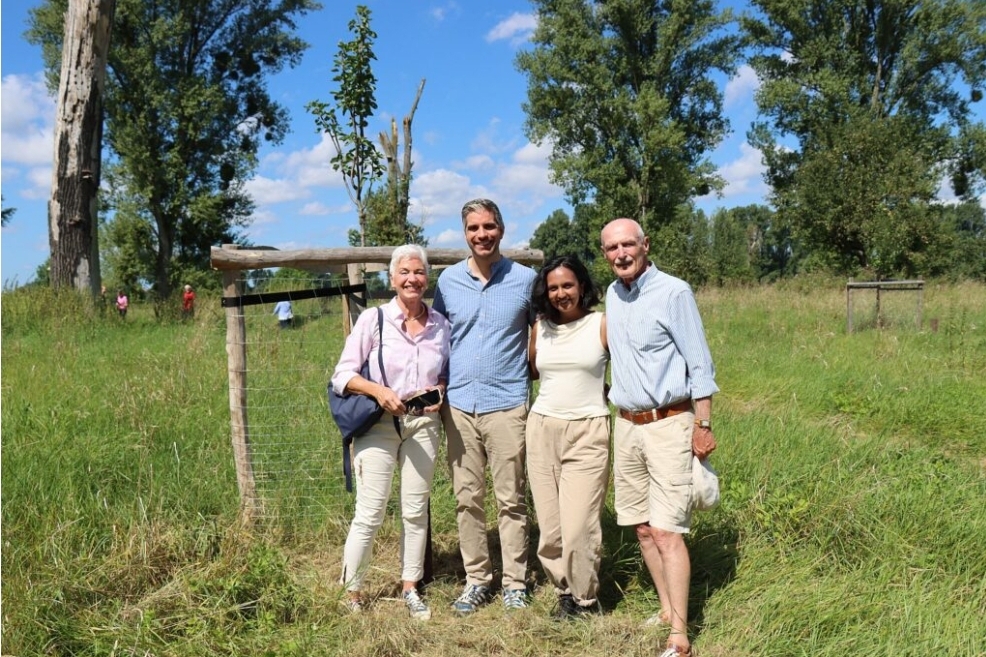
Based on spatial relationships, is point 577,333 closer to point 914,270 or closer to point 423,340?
point 423,340

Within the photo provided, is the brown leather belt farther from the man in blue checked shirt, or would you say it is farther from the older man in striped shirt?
the man in blue checked shirt

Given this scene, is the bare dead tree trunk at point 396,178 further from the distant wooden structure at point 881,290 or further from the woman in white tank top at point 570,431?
the woman in white tank top at point 570,431

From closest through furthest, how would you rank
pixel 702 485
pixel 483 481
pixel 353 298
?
pixel 702 485
pixel 483 481
pixel 353 298

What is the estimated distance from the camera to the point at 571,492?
355cm

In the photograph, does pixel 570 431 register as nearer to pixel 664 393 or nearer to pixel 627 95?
pixel 664 393

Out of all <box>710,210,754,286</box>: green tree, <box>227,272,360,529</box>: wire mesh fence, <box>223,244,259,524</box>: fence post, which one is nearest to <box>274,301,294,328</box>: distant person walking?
<box>227,272,360,529</box>: wire mesh fence

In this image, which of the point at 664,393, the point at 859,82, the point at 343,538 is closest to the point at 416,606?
the point at 343,538

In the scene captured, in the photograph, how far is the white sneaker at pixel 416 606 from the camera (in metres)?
3.68

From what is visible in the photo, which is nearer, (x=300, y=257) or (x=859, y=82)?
(x=300, y=257)

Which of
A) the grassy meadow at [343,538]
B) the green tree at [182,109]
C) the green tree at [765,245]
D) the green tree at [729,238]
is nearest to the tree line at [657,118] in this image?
the green tree at [182,109]

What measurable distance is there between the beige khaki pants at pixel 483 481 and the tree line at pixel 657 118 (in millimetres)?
18824

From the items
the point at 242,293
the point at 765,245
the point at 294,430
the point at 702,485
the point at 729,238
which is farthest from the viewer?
the point at 765,245

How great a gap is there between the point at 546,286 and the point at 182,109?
23664mm

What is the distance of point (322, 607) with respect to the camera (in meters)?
3.51
